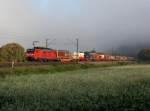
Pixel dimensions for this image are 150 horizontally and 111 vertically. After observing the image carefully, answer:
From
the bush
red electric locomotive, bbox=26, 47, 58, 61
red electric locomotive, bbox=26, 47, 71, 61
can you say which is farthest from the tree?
red electric locomotive, bbox=26, 47, 71, 61

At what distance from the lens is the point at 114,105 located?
21.1 metres

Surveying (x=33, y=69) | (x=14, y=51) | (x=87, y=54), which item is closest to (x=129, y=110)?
(x=33, y=69)

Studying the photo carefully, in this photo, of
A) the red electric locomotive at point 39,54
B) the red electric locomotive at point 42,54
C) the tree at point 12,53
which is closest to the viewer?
the tree at point 12,53

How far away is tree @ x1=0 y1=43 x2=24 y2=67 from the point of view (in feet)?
305

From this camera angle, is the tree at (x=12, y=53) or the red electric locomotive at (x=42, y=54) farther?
the red electric locomotive at (x=42, y=54)

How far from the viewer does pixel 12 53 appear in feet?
314

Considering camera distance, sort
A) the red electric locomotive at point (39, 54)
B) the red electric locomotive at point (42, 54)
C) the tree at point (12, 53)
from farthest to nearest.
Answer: the red electric locomotive at point (42, 54), the red electric locomotive at point (39, 54), the tree at point (12, 53)

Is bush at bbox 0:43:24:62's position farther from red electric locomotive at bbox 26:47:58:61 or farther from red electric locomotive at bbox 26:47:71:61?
red electric locomotive at bbox 26:47:71:61

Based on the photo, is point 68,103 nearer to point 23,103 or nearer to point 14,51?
point 23,103

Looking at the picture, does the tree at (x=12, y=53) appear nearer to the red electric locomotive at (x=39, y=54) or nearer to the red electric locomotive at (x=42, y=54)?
the red electric locomotive at (x=39, y=54)

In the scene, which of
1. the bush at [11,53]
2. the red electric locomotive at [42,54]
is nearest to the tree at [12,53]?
the bush at [11,53]

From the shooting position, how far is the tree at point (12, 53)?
93.1m

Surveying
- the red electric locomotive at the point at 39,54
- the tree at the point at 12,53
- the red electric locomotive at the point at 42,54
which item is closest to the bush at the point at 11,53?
the tree at the point at 12,53

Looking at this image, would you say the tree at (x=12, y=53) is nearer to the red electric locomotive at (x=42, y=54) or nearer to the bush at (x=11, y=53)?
the bush at (x=11, y=53)
